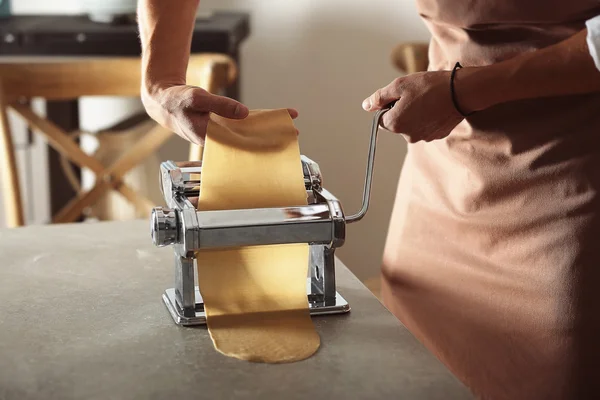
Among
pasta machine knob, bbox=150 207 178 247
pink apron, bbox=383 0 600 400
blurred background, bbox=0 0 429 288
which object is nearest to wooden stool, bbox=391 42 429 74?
blurred background, bbox=0 0 429 288

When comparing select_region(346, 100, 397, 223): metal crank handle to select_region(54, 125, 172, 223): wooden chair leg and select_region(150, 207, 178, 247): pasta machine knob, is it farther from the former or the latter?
select_region(54, 125, 172, 223): wooden chair leg

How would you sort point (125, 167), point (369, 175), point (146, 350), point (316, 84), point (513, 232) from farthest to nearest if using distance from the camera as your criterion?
1. point (316, 84)
2. point (125, 167)
3. point (513, 232)
4. point (369, 175)
5. point (146, 350)

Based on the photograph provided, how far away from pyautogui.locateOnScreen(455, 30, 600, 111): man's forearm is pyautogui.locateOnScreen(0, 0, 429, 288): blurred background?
141cm

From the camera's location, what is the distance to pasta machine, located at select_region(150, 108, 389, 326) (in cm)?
82

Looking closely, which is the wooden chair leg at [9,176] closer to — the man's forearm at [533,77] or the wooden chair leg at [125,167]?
the wooden chair leg at [125,167]

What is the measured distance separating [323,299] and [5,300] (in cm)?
33

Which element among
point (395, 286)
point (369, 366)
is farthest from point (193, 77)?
point (369, 366)

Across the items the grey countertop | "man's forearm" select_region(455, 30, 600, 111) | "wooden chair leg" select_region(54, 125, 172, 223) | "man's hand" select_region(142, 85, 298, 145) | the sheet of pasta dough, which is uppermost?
"man's forearm" select_region(455, 30, 600, 111)

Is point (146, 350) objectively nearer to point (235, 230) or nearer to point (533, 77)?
point (235, 230)

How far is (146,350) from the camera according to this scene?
0.79 meters

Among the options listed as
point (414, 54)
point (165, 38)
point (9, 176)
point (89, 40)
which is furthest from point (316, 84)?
point (165, 38)

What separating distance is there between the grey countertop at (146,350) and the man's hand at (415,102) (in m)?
0.19

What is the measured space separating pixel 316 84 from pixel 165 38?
133 cm

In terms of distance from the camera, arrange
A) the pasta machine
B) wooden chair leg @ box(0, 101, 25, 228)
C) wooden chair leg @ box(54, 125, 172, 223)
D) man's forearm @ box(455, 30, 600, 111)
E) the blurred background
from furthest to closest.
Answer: the blurred background → wooden chair leg @ box(54, 125, 172, 223) → wooden chair leg @ box(0, 101, 25, 228) → man's forearm @ box(455, 30, 600, 111) → the pasta machine
